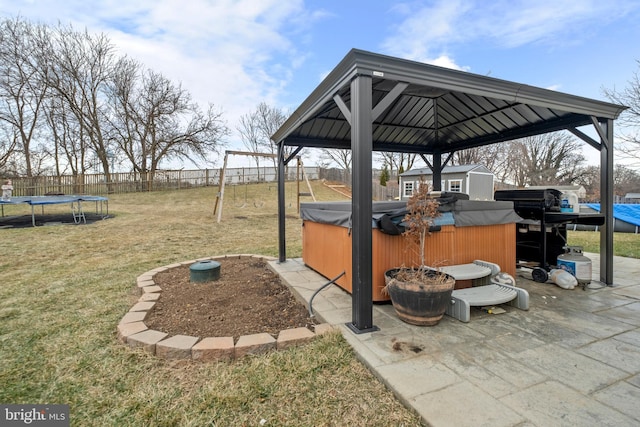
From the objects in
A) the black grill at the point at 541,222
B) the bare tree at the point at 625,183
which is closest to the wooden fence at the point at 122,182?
the black grill at the point at 541,222

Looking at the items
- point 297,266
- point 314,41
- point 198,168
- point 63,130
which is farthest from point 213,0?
point 63,130

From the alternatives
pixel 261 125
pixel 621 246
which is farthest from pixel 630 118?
pixel 261 125

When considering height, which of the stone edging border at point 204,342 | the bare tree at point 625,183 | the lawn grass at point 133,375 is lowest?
the lawn grass at point 133,375

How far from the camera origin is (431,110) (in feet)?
14.3

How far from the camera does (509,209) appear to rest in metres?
3.41

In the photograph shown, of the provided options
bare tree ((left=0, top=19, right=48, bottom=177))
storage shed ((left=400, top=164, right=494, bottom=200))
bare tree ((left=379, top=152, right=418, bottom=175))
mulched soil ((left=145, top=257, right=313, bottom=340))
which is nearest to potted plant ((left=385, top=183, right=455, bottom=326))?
mulched soil ((left=145, top=257, right=313, bottom=340))

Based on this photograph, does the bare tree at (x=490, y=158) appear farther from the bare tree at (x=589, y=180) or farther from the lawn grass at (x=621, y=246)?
the lawn grass at (x=621, y=246)

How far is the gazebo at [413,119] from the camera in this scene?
2.20m

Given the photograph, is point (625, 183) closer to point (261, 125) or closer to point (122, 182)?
point (261, 125)

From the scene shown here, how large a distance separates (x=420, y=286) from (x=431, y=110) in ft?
10.3

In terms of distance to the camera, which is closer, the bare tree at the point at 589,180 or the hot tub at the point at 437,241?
the hot tub at the point at 437,241

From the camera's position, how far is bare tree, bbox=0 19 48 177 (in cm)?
1313

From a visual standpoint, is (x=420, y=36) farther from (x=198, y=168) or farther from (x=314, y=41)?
(x=198, y=168)

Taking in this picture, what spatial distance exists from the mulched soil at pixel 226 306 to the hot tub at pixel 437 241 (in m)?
0.71
